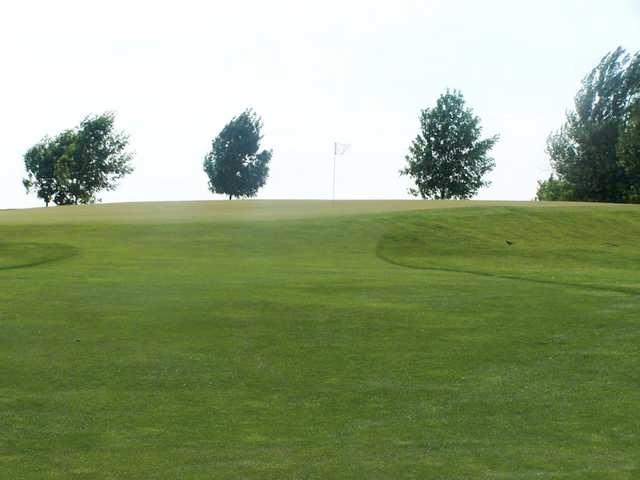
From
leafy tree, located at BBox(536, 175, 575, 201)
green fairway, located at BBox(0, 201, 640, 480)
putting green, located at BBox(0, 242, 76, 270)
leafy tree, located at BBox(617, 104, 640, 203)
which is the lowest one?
green fairway, located at BBox(0, 201, 640, 480)

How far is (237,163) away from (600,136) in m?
50.6

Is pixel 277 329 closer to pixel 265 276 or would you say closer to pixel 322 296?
pixel 322 296

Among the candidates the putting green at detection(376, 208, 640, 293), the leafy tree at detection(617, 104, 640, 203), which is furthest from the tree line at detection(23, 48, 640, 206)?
the putting green at detection(376, 208, 640, 293)

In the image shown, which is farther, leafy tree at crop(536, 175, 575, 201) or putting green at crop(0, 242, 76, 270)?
leafy tree at crop(536, 175, 575, 201)

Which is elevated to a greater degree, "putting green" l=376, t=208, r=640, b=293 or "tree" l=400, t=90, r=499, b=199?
"tree" l=400, t=90, r=499, b=199

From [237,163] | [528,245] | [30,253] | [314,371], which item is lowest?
[314,371]

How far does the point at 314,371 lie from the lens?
1441cm

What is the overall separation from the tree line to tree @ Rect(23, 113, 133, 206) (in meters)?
0.14

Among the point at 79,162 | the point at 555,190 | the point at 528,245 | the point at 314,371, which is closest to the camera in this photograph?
the point at 314,371

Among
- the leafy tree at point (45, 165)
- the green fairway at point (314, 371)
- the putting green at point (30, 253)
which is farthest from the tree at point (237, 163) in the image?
the green fairway at point (314, 371)

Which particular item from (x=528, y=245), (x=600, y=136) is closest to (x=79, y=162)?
(x=600, y=136)

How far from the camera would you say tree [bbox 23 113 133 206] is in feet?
413

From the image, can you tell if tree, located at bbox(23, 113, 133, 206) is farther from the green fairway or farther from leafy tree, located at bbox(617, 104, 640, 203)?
the green fairway

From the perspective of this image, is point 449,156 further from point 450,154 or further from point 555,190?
point 555,190
